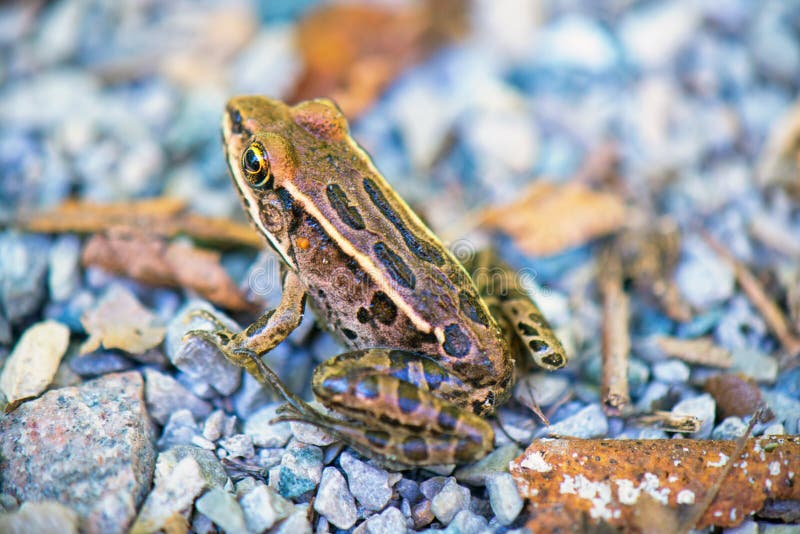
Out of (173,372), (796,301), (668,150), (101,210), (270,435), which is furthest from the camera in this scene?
(668,150)

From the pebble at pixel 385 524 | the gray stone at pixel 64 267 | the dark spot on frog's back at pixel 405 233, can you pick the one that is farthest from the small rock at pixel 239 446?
the gray stone at pixel 64 267

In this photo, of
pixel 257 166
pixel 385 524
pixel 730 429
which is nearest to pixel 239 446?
pixel 385 524

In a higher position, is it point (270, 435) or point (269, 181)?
point (269, 181)

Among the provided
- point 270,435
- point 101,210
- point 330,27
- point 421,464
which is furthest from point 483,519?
point 330,27

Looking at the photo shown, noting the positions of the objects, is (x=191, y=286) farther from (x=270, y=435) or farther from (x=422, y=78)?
(x=422, y=78)

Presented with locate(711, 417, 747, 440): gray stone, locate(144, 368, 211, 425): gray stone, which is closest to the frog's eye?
locate(144, 368, 211, 425): gray stone
